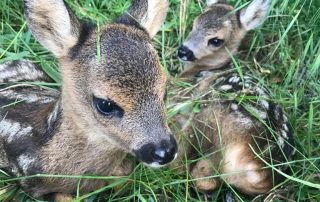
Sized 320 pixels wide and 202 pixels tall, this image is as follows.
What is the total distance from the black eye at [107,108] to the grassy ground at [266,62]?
25.9 inches

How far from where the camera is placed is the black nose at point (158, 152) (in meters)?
3.07

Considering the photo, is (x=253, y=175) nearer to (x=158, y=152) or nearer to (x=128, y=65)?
(x=158, y=152)

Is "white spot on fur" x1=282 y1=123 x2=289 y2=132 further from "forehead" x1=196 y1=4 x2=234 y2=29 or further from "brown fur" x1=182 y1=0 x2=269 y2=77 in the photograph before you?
"forehead" x1=196 y1=4 x2=234 y2=29

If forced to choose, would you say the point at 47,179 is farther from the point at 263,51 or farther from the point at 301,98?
the point at 263,51

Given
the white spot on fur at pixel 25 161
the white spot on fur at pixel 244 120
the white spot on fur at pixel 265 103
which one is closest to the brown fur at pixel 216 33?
the white spot on fur at pixel 265 103

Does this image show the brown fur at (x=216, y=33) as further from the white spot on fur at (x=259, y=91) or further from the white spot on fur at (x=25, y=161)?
the white spot on fur at (x=25, y=161)

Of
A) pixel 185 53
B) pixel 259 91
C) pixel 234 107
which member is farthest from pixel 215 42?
pixel 234 107

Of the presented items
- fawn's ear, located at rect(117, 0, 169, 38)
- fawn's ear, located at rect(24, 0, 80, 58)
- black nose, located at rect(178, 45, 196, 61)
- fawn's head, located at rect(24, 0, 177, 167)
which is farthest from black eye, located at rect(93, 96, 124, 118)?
black nose, located at rect(178, 45, 196, 61)

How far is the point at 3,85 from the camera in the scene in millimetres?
4066

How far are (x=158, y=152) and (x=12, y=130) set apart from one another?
106 cm

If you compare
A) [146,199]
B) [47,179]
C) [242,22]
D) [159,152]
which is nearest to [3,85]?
[47,179]

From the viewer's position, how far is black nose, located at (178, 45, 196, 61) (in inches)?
190

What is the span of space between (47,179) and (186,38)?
1.87 meters

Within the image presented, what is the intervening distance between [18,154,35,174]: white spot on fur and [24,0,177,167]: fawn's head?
1.20ft
